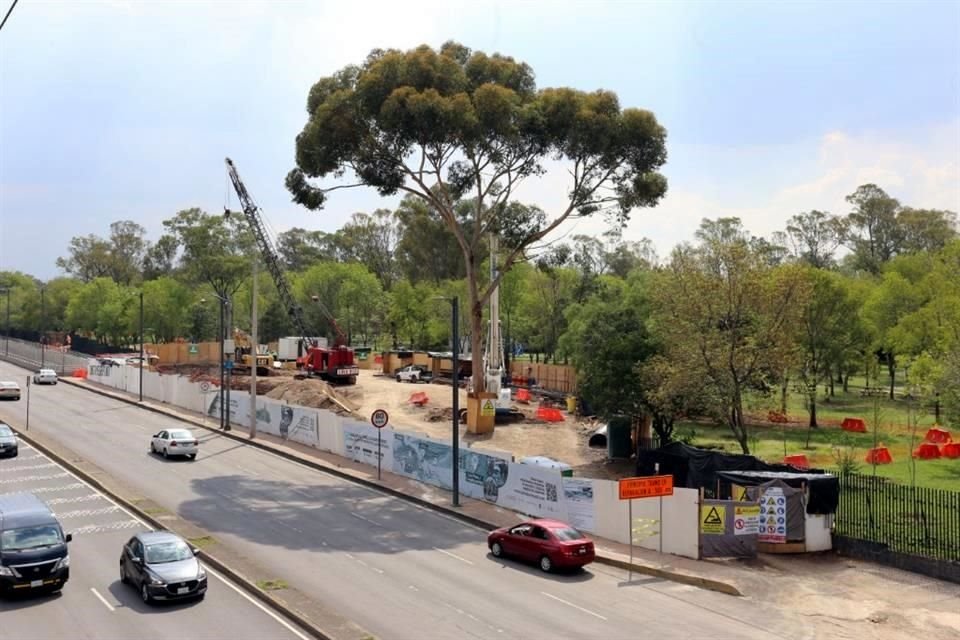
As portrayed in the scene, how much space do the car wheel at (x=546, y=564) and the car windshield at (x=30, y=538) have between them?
465 inches

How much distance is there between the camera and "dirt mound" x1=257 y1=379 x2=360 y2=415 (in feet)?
188

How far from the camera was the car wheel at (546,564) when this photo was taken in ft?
77.3

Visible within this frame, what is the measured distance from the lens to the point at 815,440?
50031 millimetres

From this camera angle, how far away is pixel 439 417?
54.7 meters

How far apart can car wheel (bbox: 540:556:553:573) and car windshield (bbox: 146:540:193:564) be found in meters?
9.05

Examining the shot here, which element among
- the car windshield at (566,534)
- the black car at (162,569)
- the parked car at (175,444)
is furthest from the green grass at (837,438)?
the black car at (162,569)

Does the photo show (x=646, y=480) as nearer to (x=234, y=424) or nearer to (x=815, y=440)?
(x=815, y=440)

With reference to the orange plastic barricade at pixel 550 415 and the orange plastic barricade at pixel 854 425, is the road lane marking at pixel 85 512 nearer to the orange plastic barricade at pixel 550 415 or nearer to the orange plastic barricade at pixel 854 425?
the orange plastic barricade at pixel 550 415

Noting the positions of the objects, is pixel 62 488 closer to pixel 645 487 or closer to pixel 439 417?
pixel 645 487

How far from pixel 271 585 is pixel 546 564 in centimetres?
727

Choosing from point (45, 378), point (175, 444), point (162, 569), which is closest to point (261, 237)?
point (45, 378)

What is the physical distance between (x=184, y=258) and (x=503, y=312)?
45.7 metres

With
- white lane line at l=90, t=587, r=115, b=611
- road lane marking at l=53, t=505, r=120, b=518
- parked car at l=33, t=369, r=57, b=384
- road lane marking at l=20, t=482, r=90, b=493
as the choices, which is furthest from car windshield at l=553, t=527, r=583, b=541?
parked car at l=33, t=369, r=57, b=384

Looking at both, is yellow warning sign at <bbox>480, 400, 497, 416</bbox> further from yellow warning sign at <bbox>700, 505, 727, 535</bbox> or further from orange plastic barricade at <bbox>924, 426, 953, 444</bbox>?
yellow warning sign at <bbox>700, 505, 727, 535</bbox>
